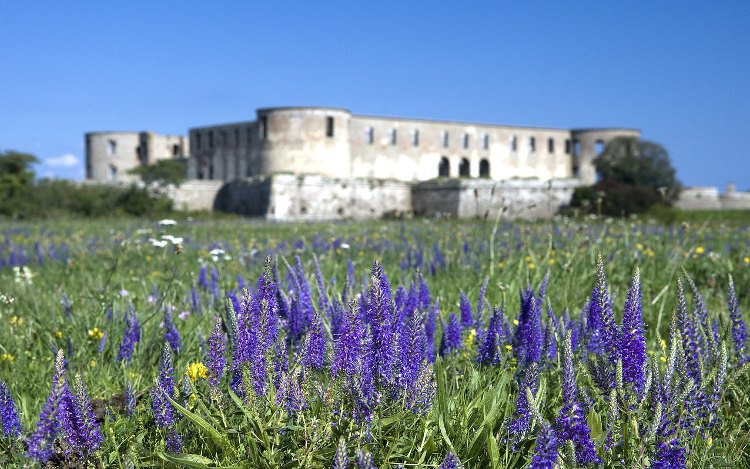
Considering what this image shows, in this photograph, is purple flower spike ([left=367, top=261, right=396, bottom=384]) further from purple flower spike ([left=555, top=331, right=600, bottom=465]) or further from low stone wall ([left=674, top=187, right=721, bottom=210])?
low stone wall ([left=674, top=187, right=721, bottom=210])

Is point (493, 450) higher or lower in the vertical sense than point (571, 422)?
lower

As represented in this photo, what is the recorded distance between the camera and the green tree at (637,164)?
48.9 m

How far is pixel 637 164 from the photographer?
5044 cm

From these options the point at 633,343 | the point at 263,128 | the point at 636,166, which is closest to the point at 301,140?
the point at 263,128

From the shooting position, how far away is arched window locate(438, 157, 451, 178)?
187ft

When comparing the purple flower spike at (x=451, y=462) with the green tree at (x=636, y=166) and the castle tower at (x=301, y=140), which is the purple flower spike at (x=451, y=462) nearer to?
the green tree at (x=636, y=166)

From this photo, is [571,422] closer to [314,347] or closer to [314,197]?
[314,347]

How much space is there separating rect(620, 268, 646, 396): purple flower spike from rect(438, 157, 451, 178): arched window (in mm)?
55056

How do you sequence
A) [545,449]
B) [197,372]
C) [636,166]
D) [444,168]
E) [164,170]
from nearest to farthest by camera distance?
[545,449], [197,372], [636,166], [164,170], [444,168]

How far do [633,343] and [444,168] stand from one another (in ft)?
183

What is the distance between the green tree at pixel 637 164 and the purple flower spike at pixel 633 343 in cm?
4735

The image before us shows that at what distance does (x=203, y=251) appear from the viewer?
378 inches

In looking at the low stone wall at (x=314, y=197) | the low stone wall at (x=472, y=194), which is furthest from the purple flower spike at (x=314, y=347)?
the low stone wall at (x=472, y=194)

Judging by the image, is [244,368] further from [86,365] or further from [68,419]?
[86,365]
